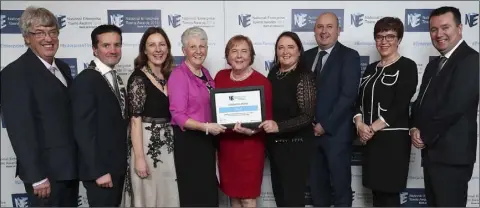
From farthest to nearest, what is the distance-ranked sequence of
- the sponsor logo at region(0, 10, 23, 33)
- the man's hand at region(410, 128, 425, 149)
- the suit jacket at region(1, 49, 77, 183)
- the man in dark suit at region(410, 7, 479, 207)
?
1. the sponsor logo at region(0, 10, 23, 33)
2. the man's hand at region(410, 128, 425, 149)
3. the man in dark suit at region(410, 7, 479, 207)
4. the suit jacket at region(1, 49, 77, 183)

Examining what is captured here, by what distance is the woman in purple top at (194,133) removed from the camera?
225cm

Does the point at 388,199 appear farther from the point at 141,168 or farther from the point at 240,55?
the point at 141,168

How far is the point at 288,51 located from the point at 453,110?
3.54ft

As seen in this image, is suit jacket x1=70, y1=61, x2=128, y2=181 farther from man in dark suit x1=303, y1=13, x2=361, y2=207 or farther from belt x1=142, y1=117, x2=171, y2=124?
man in dark suit x1=303, y1=13, x2=361, y2=207

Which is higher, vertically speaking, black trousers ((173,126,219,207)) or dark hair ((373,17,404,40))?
dark hair ((373,17,404,40))

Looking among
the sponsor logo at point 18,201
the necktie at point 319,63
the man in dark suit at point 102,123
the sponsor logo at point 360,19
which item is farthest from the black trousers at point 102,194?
the sponsor logo at point 360,19

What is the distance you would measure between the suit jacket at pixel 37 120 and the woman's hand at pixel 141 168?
35 centimetres

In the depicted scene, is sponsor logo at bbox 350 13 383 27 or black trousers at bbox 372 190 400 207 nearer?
black trousers at bbox 372 190 400 207

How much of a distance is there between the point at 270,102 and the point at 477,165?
2.41 metres

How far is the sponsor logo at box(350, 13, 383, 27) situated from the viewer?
3.32m

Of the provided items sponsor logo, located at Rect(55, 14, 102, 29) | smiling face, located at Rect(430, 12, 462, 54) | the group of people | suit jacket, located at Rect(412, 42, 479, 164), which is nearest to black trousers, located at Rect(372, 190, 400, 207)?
the group of people

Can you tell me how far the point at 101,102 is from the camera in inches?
80.2

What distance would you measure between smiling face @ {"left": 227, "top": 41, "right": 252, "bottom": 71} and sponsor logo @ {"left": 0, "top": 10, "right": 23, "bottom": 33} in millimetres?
2272

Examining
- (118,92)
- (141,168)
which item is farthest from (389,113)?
(118,92)
